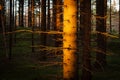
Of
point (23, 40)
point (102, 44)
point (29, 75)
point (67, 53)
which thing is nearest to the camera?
point (67, 53)

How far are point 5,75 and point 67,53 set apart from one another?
540 inches

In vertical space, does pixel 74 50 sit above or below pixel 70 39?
below

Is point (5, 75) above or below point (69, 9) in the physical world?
below

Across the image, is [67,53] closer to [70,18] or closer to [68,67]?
[68,67]

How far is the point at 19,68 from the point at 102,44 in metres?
6.80

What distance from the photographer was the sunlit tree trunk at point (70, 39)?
618 cm

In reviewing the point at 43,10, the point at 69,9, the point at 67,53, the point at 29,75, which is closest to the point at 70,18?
the point at 69,9

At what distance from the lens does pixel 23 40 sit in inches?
1727

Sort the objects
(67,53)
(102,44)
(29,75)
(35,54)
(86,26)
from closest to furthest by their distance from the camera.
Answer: (67,53) < (86,26) < (29,75) < (102,44) < (35,54)

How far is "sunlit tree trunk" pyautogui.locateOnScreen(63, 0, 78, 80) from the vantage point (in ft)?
20.3

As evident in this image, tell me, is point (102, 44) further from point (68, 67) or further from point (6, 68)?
point (68, 67)

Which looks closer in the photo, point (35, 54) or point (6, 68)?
point (6, 68)

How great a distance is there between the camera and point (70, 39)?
6164 millimetres

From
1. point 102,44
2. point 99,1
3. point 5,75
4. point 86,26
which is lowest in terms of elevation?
point 5,75
